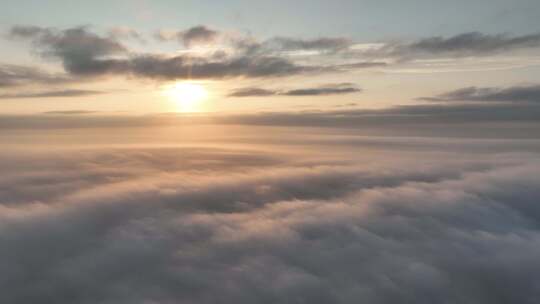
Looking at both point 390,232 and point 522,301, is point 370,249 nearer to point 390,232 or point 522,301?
point 390,232

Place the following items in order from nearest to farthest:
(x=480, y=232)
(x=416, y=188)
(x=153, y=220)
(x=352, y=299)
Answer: (x=352, y=299)
(x=153, y=220)
(x=480, y=232)
(x=416, y=188)

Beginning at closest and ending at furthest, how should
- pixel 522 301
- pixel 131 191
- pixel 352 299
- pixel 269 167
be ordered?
pixel 352 299
pixel 522 301
pixel 131 191
pixel 269 167

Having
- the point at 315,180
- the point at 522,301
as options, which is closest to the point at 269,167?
the point at 315,180

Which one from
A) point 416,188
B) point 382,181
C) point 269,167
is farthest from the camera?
point 269,167

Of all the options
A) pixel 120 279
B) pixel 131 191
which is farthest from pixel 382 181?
pixel 120 279

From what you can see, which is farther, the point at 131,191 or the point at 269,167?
the point at 269,167

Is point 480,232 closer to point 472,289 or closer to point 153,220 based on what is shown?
point 472,289

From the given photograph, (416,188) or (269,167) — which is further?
(269,167)

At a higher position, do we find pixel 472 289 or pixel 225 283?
pixel 225 283

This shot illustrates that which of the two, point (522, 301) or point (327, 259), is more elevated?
point (327, 259)
